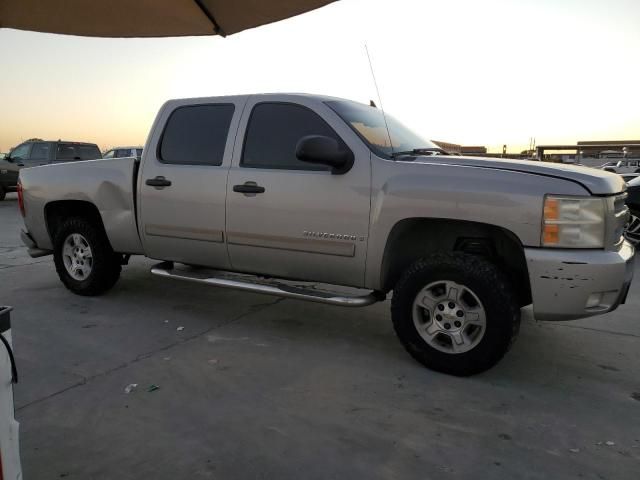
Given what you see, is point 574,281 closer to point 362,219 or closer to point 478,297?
point 478,297

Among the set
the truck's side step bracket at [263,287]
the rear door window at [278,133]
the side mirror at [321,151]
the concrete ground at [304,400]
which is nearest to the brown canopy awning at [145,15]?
the side mirror at [321,151]

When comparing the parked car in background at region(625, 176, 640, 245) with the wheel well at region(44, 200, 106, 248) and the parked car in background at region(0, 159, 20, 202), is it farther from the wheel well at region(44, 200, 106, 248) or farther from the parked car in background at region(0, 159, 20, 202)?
the parked car in background at region(0, 159, 20, 202)

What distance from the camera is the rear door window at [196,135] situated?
466cm

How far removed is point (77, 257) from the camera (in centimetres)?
557

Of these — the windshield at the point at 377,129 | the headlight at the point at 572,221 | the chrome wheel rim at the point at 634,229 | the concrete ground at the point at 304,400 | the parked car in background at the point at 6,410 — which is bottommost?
the concrete ground at the point at 304,400

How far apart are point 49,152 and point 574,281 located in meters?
17.1

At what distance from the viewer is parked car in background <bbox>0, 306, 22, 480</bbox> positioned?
5.31ft

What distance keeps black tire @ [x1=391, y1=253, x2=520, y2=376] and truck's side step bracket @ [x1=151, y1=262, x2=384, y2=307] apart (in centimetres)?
28

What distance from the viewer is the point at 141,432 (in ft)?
9.41

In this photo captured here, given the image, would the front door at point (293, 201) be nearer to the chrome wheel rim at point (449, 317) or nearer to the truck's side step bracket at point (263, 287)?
the truck's side step bracket at point (263, 287)

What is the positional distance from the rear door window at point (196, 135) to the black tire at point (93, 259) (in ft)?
3.83

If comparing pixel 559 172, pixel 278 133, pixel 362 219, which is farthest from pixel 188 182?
pixel 559 172

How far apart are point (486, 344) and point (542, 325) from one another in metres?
1.60

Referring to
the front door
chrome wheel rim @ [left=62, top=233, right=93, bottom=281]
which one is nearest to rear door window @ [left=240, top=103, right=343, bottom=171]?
the front door
